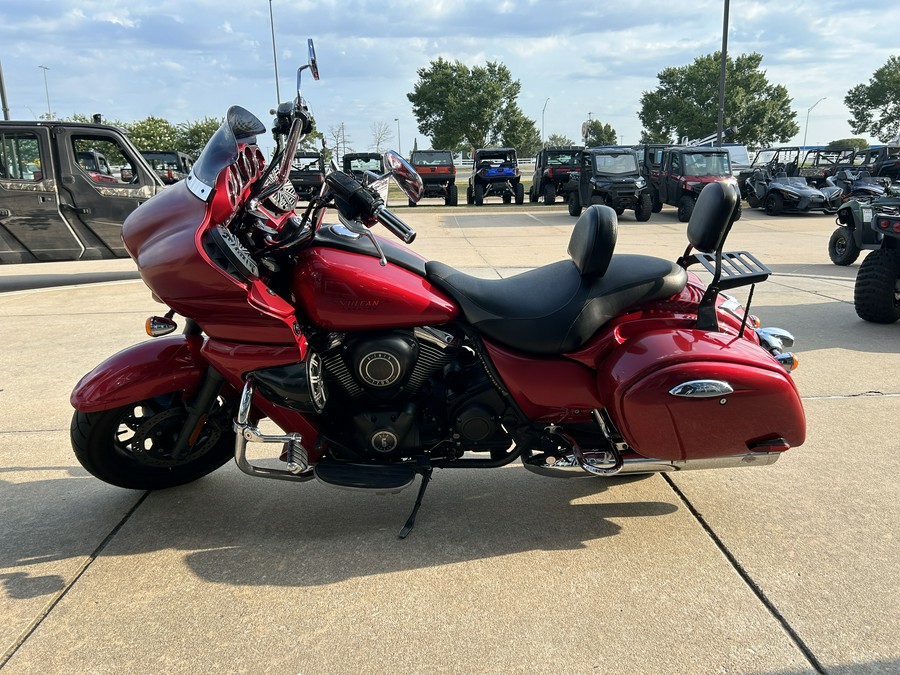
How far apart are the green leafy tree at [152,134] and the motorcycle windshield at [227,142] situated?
115 ft

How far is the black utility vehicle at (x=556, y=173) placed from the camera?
73.3 ft

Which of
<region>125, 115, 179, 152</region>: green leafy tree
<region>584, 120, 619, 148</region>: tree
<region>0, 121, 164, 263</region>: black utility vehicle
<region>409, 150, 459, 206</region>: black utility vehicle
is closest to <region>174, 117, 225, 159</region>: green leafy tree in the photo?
<region>125, 115, 179, 152</region>: green leafy tree

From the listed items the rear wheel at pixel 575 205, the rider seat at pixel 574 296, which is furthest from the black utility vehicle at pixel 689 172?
the rider seat at pixel 574 296

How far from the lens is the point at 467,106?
50469mm

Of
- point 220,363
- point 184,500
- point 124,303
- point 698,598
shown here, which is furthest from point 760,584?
point 124,303

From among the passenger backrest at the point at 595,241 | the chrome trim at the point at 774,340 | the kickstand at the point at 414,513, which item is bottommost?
the kickstand at the point at 414,513

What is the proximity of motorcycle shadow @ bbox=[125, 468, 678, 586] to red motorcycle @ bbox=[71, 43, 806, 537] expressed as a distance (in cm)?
25

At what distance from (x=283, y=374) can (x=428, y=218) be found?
52.3 feet

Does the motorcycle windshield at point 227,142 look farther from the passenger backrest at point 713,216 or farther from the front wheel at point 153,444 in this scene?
the passenger backrest at point 713,216

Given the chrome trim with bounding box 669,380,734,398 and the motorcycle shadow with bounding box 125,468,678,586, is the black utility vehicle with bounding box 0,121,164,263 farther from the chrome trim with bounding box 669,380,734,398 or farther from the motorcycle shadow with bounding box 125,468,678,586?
the chrome trim with bounding box 669,380,734,398

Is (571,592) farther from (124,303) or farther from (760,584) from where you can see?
(124,303)

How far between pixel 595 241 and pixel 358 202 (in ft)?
2.89

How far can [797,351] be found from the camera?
16.1 feet

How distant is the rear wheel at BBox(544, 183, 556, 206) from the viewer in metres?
22.5
